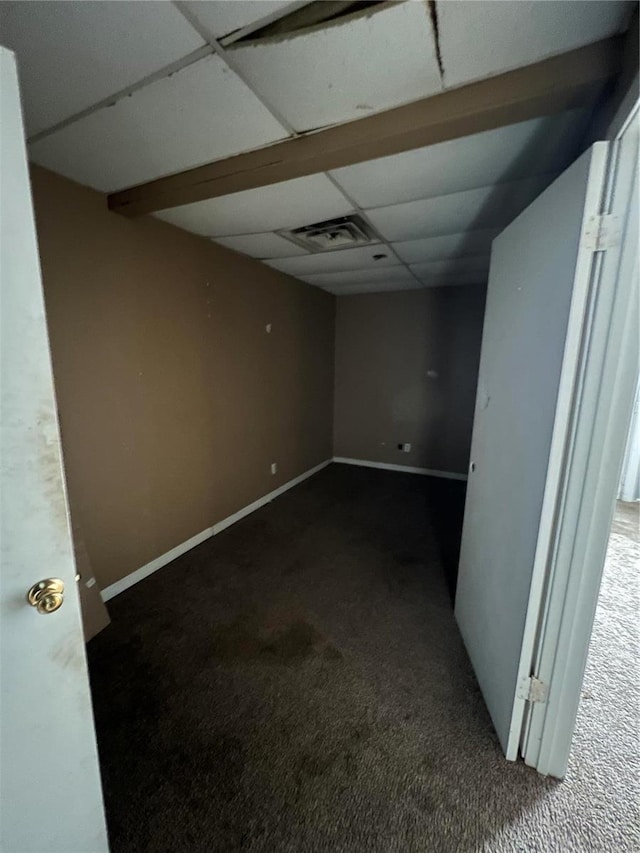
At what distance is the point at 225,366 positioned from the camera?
9.93 ft

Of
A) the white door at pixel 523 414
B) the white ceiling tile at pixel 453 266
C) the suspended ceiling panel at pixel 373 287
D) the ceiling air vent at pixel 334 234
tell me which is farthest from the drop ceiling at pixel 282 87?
the suspended ceiling panel at pixel 373 287

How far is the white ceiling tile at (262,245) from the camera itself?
2631 millimetres

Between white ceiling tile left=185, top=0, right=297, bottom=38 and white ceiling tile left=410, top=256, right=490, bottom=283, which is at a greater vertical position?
white ceiling tile left=410, top=256, right=490, bottom=283

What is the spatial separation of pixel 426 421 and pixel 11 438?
445 cm

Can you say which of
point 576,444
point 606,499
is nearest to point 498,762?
point 606,499

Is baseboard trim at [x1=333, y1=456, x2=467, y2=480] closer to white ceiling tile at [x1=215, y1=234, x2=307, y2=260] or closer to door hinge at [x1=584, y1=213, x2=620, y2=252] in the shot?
white ceiling tile at [x1=215, y1=234, x2=307, y2=260]

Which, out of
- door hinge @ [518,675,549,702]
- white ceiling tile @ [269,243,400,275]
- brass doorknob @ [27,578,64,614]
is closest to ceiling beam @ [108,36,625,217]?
white ceiling tile @ [269,243,400,275]

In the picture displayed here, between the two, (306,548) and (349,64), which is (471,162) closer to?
(349,64)

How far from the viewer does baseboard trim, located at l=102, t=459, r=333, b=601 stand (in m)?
2.29

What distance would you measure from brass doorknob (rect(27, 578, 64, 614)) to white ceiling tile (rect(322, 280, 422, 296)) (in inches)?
163

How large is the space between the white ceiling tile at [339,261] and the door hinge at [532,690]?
9.05 ft

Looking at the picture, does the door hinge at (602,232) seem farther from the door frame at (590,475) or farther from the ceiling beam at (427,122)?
the ceiling beam at (427,122)

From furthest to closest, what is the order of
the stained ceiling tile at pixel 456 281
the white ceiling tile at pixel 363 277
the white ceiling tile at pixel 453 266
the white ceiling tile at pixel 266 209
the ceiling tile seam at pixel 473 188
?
the stained ceiling tile at pixel 456 281, the white ceiling tile at pixel 363 277, the white ceiling tile at pixel 453 266, the white ceiling tile at pixel 266 209, the ceiling tile seam at pixel 473 188

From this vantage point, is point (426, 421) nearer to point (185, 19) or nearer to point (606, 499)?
point (606, 499)
